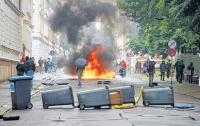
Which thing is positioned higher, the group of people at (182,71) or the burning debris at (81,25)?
the burning debris at (81,25)

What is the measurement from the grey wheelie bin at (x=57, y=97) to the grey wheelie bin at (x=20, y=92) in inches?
23.0

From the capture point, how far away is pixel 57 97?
18.4m

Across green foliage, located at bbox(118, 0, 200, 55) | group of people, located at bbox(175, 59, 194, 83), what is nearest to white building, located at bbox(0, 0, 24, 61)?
green foliage, located at bbox(118, 0, 200, 55)

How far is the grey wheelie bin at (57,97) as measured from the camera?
18.4 m

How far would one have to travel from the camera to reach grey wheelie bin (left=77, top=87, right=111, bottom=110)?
18.0 m

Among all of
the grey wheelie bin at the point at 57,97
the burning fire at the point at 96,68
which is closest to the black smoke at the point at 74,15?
the burning fire at the point at 96,68

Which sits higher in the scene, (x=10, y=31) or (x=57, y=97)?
(x=10, y=31)

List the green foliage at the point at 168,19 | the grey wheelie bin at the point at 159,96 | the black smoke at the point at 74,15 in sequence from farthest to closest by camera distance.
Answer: the black smoke at the point at 74,15 → the green foliage at the point at 168,19 → the grey wheelie bin at the point at 159,96

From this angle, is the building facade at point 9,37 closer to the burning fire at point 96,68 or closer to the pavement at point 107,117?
the burning fire at point 96,68

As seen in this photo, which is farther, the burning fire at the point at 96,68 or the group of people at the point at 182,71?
the burning fire at the point at 96,68

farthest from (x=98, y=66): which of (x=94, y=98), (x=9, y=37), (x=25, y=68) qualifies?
(x=94, y=98)

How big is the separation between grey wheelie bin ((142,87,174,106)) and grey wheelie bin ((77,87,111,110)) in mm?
1467

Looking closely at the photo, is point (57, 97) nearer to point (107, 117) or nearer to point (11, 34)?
point (107, 117)

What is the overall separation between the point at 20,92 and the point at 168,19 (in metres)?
20.2
